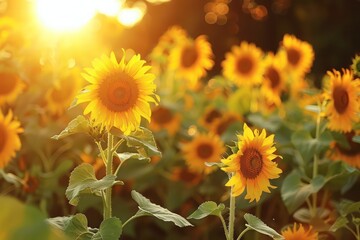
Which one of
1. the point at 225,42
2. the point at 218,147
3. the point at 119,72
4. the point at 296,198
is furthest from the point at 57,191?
the point at 225,42

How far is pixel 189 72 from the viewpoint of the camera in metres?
4.50

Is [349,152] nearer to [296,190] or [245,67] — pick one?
[296,190]

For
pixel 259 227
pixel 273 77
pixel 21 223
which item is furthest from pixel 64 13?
pixel 21 223

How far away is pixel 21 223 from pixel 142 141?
0.98 meters

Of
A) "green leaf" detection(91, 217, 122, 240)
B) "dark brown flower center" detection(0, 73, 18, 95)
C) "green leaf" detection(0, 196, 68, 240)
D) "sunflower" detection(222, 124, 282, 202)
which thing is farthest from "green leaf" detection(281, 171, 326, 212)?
"green leaf" detection(0, 196, 68, 240)

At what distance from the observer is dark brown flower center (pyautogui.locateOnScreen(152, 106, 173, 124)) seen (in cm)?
415

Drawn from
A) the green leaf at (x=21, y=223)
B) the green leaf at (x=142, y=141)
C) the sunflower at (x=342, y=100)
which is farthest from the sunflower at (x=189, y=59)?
the green leaf at (x=21, y=223)

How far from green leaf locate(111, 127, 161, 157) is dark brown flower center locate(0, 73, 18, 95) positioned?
63.2 inches

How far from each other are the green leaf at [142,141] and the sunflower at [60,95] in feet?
5.76

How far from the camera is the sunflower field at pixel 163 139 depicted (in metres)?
2.17

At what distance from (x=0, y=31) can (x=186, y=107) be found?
1.17 m

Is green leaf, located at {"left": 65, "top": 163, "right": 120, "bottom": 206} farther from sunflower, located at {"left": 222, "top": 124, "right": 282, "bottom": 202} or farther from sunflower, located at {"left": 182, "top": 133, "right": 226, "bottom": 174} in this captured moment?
sunflower, located at {"left": 182, "top": 133, "right": 226, "bottom": 174}

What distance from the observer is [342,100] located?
279cm

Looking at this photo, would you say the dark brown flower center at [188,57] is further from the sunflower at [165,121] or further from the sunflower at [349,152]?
the sunflower at [349,152]
